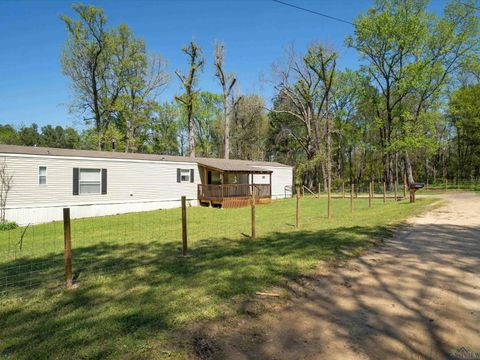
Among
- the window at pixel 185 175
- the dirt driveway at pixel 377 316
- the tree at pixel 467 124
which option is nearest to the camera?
the dirt driveway at pixel 377 316

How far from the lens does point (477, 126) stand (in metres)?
30.1

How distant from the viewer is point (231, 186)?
1970 centimetres

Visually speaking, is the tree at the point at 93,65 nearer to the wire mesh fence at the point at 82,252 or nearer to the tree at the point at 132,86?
the tree at the point at 132,86

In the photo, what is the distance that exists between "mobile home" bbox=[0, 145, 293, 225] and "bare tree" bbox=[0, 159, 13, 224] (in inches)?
5.4

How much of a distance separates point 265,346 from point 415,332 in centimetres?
138

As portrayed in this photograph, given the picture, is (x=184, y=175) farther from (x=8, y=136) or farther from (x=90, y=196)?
(x=8, y=136)

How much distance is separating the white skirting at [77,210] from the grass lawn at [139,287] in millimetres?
5942

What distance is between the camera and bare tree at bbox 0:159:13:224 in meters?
13.0

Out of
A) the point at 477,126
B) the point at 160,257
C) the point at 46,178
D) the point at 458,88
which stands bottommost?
the point at 160,257

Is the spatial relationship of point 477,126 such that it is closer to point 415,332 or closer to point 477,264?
point 477,264

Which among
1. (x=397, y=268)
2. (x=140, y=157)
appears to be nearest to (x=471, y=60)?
(x=140, y=157)

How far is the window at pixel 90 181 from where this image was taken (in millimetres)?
15359

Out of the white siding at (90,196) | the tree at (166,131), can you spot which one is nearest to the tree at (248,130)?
the tree at (166,131)

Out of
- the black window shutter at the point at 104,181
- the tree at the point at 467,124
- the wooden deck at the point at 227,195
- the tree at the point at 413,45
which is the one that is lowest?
the wooden deck at the point at 227,195
